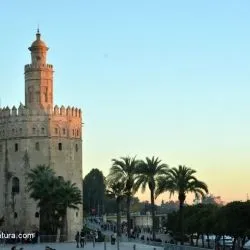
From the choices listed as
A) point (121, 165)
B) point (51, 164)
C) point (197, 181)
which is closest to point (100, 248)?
point (197, 181)

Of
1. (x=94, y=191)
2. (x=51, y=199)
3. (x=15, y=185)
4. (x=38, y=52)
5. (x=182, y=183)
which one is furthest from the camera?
(x=94, y=191)

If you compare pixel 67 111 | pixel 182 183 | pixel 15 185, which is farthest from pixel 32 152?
pixel 182 183

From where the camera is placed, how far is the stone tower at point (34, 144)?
71562mm

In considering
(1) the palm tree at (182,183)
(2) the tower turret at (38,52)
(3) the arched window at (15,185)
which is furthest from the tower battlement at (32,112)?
(1) the palm tree at (182,183)

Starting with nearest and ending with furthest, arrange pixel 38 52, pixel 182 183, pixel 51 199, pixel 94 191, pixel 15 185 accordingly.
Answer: pixel 182 183 < pixel 51 199 < pixel 15 185 < pixel 38 52 < pixel 94 191

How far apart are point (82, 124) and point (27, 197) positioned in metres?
9.51

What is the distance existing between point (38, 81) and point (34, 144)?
612cm

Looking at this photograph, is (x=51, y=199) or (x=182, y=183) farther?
(x=51, y=199)

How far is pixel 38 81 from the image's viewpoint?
72.5 metres

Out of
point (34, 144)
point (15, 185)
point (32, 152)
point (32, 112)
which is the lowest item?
point (15, 185)

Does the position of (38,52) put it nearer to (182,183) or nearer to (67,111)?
(67,111)

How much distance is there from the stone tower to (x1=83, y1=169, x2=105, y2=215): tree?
55754 millimetres

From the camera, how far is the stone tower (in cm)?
7156

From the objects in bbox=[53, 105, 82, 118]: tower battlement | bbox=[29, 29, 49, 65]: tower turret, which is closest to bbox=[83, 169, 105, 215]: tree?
bbox=[53, 105, 82, 118]: tower battlement
